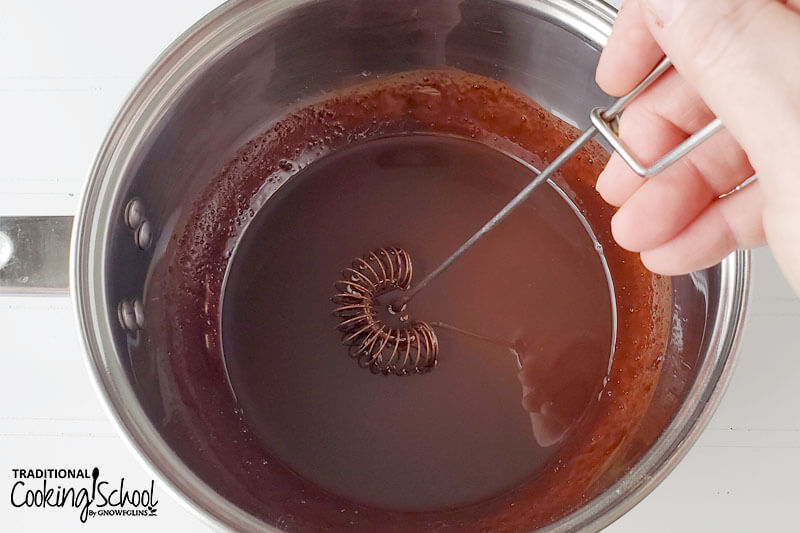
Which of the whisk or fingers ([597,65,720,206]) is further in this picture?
the whisk

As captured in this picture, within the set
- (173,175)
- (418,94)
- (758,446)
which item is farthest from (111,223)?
(758,446)

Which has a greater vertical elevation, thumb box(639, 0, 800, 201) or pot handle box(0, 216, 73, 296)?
pot handle box(0, 216, 73, 296)

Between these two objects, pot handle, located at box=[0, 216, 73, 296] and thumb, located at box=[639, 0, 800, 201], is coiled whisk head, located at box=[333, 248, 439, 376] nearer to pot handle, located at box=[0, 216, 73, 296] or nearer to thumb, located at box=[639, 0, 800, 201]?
pot handle, located at box=[0, 216, 73, 296]

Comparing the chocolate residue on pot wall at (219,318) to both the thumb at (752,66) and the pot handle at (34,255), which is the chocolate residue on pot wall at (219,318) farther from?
the thumb at (752,66)

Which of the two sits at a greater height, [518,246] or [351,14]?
[351,14]

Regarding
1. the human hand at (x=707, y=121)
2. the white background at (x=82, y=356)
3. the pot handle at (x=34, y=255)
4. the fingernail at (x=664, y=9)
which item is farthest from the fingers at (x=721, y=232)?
the pot handle at (x=34, y=255)

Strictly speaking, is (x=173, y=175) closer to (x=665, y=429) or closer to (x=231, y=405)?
(x=231, y=405)

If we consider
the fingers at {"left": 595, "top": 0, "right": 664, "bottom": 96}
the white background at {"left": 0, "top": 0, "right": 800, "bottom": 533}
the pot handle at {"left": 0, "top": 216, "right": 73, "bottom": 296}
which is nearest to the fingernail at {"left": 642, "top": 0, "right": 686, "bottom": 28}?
the fingers at {"left": 595, "top": 0, "right": 664, "bottom": 96}

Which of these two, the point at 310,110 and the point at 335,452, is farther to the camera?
the point at 310,110
